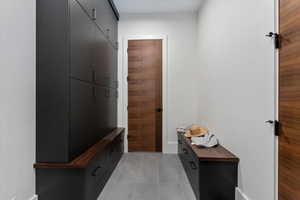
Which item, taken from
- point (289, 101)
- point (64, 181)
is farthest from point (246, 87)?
point (64, 181)

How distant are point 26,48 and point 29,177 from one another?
1.16 meters

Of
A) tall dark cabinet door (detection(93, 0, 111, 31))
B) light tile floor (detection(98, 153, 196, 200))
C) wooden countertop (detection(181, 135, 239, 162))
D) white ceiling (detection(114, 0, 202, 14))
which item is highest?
white ceiling (detection(114, 0, 202, 14))

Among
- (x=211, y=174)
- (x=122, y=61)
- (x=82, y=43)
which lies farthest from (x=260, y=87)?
(x=122, y=61)

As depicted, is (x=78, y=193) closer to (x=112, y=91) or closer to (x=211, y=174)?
(x=211, y=174)

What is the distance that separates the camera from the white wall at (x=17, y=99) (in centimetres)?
137

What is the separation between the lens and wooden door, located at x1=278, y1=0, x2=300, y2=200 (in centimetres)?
117

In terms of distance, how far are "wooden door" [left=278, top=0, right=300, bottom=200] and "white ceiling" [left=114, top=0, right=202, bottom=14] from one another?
2.47m

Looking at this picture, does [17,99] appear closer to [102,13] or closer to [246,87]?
[102,13]

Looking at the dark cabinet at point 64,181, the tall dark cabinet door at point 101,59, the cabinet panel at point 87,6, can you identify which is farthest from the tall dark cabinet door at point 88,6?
the dark cabinet at point 64,181

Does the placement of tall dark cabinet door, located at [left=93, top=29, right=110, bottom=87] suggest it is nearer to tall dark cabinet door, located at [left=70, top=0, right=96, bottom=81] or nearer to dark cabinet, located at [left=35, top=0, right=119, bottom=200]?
tall dark cabinet door, located at [left=70, top=0, right=96, bottom=81]

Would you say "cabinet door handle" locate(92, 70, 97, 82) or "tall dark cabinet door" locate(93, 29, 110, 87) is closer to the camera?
"cabinet door handle" locate(92, 70, 97, 82)

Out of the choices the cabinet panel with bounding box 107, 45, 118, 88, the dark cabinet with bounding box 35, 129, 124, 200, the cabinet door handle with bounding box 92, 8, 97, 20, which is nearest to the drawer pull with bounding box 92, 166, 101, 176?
the dark cabinet with bounding box 35, 129, 124, 200

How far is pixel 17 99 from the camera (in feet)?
4.90

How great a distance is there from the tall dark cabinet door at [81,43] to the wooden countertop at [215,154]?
160 cm
